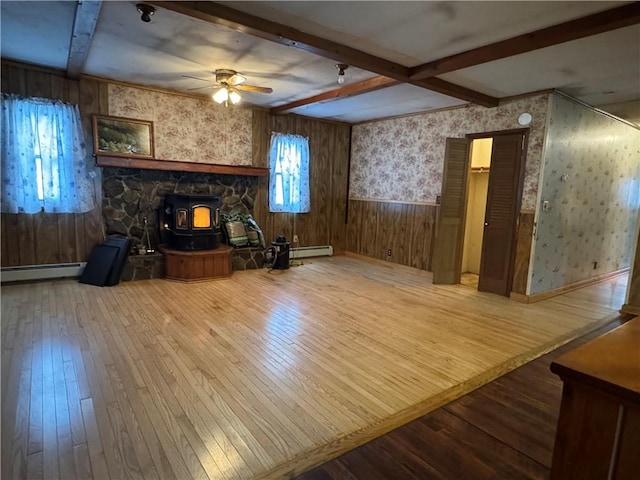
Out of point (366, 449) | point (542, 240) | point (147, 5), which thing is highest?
point (147, 5)

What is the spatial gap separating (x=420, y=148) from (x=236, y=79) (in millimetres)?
2977

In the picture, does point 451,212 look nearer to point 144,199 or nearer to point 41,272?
point 144,199

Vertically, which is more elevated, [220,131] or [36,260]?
[220,131]

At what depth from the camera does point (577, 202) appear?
4.89m

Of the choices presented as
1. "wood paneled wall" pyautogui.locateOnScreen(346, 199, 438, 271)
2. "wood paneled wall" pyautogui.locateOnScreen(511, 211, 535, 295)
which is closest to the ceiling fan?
"wood paneled wall" pyautogui.locateOnScreen(346, 199, 438, 271)

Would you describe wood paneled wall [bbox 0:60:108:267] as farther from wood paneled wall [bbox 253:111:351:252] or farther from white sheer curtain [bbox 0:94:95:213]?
wood paneled wall [bbox 253:111:351:252]

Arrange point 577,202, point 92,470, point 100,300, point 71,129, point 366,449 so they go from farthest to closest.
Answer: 1. point 577,202
2. point 71,129
3. point 100,300
4. point 366,449
5. point 92,470

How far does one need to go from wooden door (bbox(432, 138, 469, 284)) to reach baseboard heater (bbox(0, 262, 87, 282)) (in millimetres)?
4772

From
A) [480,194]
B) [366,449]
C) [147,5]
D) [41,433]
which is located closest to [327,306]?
[366,449]

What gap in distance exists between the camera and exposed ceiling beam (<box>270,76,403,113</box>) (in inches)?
158

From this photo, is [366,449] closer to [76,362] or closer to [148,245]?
[76,362]

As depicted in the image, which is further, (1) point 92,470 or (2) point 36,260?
(2) point 36,260

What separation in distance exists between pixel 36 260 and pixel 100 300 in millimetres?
1315

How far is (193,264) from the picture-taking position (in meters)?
4.84
